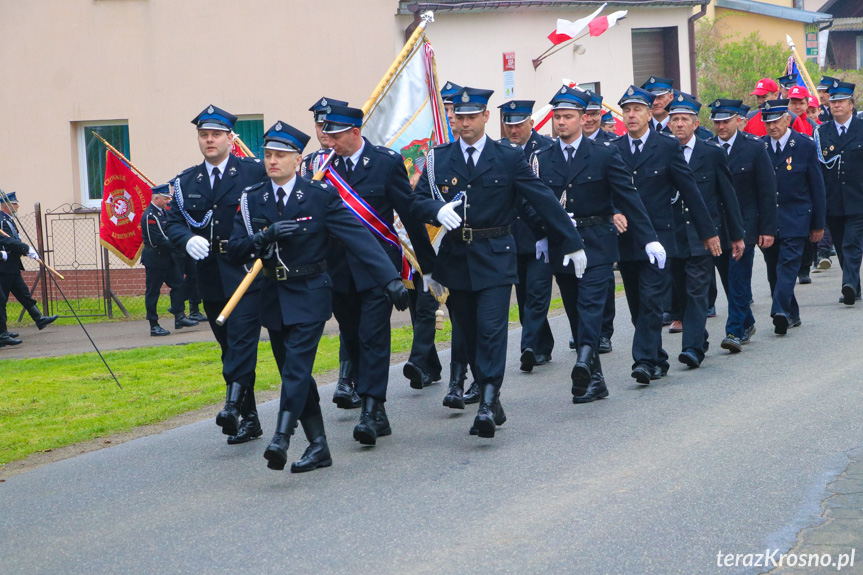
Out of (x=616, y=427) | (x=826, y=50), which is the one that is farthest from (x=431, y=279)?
(x=826, y=50)

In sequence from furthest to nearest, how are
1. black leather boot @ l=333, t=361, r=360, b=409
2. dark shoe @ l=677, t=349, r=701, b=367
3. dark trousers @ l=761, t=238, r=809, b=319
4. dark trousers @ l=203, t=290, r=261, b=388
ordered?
1. dark trousers @ l=761, t=238, r=809, b=319
2. dark shoe @ l=677, t=349, r=701, b=367
3. black leather boot @ l=333, t=361, r=360, b=409
4. dark trousers @ l=203, t=290, r=261, b=388

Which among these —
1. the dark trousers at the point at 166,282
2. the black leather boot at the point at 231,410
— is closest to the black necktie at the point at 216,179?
the black leather boot at the point at 231,410

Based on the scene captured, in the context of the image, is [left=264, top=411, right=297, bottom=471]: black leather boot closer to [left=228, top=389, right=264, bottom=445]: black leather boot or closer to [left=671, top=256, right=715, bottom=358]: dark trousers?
[left=228, top=389, right=264, bottom=445]: black leather boot

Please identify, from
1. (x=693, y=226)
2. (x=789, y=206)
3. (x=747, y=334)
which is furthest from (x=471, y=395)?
(x=789, y=206)

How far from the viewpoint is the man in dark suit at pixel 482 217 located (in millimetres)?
7270

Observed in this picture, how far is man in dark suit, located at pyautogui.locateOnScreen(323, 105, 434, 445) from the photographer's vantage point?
7426 mm

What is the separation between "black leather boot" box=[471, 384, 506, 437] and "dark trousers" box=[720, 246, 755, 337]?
3.28 metres

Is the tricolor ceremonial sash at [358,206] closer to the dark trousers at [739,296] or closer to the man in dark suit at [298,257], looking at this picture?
the man in dark suit at [298,257]

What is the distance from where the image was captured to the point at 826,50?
44.5 meters

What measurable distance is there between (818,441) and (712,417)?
855mm

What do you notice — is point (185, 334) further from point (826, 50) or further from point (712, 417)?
point (826, 50)

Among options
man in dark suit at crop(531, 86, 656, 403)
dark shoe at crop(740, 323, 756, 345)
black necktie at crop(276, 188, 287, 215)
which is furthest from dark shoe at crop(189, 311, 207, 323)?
black necktie at crop(276, 188, 287, 215)

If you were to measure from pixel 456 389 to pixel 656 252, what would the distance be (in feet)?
5.82

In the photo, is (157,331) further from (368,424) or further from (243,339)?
(368,424)
